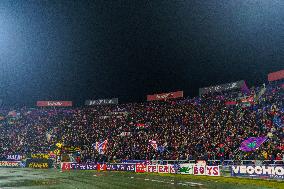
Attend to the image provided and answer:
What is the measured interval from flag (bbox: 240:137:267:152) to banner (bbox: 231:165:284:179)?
755cm

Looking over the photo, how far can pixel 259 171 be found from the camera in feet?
87.4

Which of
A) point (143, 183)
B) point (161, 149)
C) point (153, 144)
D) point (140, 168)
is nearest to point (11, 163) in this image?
point (153, 144)

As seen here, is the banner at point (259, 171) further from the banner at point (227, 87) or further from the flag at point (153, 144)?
the banner at point (227, 87)

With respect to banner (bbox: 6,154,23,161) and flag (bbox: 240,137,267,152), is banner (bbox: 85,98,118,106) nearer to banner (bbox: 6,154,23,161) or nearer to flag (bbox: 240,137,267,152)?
banner (bbox: 6,154,23,161)

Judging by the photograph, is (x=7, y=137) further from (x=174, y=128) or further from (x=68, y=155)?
(x=174, y=128)

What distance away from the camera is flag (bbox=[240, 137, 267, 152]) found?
36.3 meters

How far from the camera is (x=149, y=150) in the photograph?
45.6m

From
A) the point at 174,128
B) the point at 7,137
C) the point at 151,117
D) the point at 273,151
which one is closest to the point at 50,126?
the point at 7,137

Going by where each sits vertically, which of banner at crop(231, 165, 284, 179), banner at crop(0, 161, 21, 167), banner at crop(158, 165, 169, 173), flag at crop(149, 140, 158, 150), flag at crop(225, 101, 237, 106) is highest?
flag at crop(225, 101, 237, 106)

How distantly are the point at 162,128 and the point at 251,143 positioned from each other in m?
18.5

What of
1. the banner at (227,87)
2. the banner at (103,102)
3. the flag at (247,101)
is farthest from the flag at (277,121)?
the banner at (103,102)

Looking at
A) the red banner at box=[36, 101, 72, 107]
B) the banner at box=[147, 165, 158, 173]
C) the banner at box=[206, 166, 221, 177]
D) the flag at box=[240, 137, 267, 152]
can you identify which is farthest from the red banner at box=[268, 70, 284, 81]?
the red banner at box=[36, 101, 72, 107]

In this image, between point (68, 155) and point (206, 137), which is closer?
point (206, 137)

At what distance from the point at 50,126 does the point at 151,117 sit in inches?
912
